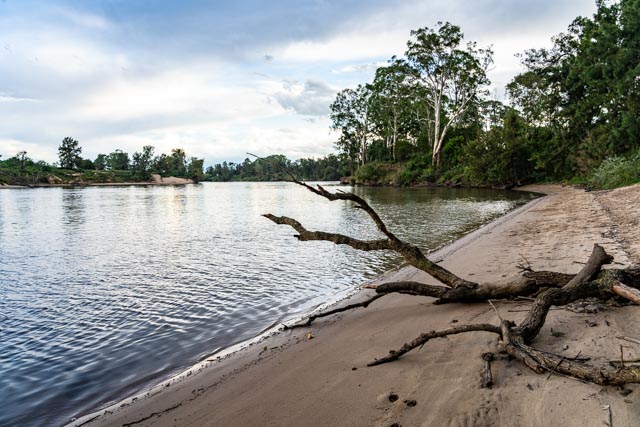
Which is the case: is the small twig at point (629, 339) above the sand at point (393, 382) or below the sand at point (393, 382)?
above

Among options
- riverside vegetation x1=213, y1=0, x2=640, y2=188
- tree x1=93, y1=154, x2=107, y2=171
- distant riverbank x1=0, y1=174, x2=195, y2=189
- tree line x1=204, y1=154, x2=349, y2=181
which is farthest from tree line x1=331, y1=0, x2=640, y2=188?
tree x1=93, y1=154, x2=107, y2=171

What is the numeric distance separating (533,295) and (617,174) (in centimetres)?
2549

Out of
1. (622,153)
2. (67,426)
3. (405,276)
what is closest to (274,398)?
(67,426)

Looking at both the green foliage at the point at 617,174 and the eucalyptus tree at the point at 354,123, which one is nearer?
the green foliage at the point at 617,174

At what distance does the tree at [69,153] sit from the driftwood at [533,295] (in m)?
128

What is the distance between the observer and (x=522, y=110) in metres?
50.9

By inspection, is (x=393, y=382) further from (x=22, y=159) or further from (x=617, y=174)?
(x=22, y=159)

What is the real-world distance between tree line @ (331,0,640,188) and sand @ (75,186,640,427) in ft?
78.9

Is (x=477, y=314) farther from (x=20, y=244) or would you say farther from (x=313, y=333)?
(x=20, y=244)

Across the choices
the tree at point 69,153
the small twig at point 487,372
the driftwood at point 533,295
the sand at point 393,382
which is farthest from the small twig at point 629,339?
the tree at point 69,153

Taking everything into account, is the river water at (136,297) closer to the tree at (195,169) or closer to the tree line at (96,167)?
the tree line at (96,167)

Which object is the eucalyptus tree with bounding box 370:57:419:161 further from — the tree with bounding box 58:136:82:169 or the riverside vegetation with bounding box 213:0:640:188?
the tree with bounding box 58:136:82:169

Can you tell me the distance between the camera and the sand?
266 cm

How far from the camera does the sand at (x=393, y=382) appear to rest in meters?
2.66
